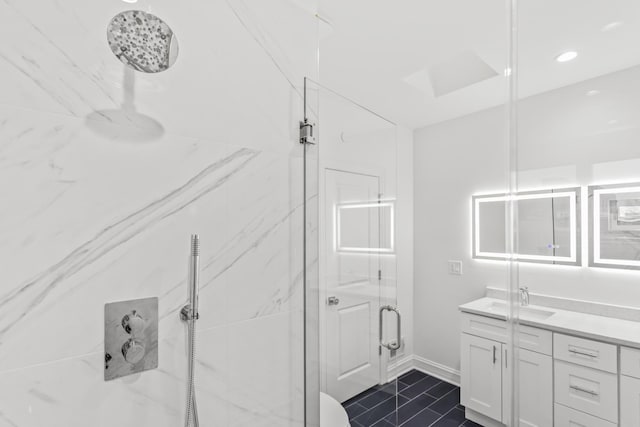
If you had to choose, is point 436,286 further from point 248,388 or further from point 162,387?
point 162,387

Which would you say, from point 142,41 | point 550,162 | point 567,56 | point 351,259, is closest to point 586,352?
point 550,162

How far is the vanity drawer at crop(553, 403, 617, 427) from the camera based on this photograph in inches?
44.2

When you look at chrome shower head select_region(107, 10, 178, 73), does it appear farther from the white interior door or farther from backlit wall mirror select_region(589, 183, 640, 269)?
backlit wall mirror select_region(589, 183, 640, 269)

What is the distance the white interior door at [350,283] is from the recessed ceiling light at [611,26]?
103 cm

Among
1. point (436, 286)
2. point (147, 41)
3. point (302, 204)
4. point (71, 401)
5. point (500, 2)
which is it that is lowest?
point (436, 286)

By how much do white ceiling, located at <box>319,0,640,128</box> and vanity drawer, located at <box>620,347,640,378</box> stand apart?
1.04 m

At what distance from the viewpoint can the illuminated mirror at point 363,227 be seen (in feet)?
3.48

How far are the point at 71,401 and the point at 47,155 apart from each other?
0.53 metres

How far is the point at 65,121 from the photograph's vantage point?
2.02 ft

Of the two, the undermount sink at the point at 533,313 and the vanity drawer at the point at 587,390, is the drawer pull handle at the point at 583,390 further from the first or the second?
the undermount sink at the point at 533,313

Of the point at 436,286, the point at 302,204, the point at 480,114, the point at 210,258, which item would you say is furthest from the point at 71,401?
the point at 480,114

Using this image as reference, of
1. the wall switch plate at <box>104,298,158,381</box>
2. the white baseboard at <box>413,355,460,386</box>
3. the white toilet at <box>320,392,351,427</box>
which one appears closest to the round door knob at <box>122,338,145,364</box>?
the wall switch plate at <box>104,298,158,381</box>

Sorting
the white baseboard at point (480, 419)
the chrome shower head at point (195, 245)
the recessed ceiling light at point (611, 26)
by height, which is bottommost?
the white baseboard at point (480, 419)

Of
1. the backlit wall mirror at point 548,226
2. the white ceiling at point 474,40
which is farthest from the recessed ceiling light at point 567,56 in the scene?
the backlit wall mirror at point 548,226
